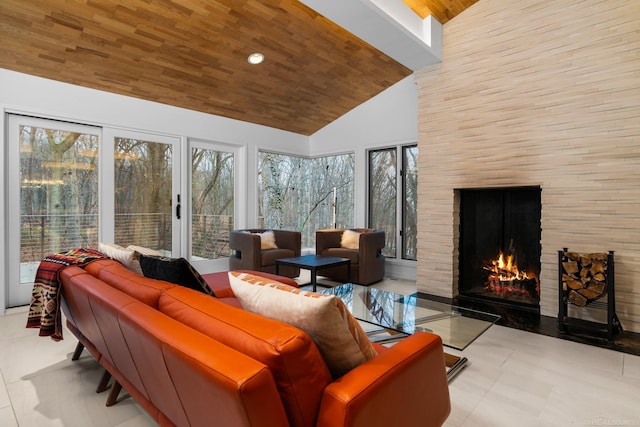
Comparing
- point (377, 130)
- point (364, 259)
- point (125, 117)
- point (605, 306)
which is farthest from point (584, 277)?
point (125, 117)

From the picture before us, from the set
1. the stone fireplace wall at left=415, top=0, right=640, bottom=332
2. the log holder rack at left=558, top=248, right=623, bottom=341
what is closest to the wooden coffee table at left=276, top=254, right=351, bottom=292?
the stone fireplace wall at left=415, top=0, right=640, bottom=332

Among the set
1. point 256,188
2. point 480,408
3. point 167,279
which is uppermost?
point 256,188

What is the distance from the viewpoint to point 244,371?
0.82 meters

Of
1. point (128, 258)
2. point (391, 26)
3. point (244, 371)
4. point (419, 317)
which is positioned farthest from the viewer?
point (391, 26)

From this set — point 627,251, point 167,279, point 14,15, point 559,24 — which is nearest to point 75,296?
point 167,279

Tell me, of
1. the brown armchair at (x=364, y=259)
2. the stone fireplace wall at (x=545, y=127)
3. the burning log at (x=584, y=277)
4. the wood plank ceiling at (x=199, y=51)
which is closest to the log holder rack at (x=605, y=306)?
the burning log at (x=584, y=277)

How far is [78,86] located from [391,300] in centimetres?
391

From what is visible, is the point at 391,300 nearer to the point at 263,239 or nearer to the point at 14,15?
the point at 263,239

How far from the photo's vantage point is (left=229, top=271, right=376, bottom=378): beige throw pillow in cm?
103

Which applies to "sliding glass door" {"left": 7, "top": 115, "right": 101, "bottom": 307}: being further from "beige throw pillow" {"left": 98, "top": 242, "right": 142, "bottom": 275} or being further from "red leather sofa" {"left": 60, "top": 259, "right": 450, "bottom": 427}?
"red leather sofa" {"left": 60, "top": 259, "right": 450, "bottom": 427}

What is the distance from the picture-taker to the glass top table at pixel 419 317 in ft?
7.30

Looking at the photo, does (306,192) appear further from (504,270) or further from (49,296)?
(49,296)

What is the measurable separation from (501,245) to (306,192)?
12.0 feet

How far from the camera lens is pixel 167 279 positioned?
1.66 meters
